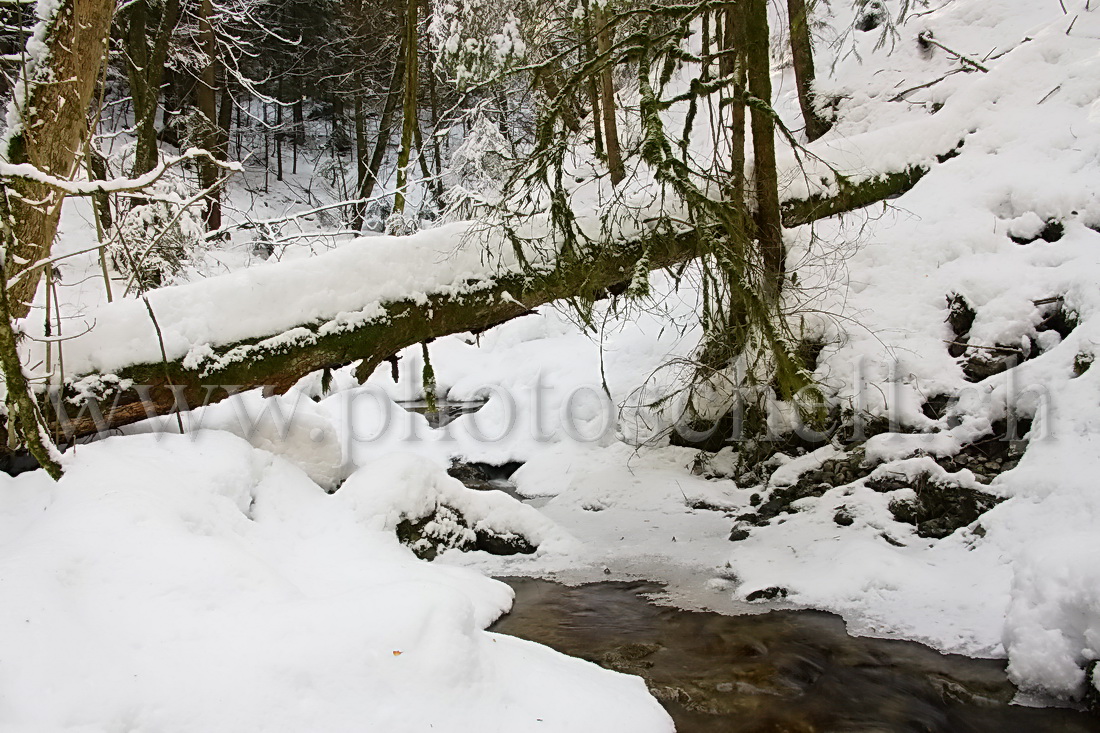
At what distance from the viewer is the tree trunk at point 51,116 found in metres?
4.38

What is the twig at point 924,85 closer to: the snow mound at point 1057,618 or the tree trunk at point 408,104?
the tree trunk at point 408,104

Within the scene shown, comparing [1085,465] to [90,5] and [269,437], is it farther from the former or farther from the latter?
[90,5]

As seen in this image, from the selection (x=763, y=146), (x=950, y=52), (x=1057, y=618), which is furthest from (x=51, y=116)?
(x=950, y=52)

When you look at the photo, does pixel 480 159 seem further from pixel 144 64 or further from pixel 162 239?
pixel 162 239

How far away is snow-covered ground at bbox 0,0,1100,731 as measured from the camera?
2.65m

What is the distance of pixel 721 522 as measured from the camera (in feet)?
19.6

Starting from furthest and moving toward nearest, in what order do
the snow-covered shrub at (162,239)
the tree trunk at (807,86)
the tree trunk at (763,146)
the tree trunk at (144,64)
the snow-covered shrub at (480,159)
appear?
the snow-covered shrub at (480,159), the tree trunk at (807,86), the tree trunk at (144,64), the snow-covered shrub at (162,239), the tree trunk at (763,146)

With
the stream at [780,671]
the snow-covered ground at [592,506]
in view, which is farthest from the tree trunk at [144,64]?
the stream at [780,671]

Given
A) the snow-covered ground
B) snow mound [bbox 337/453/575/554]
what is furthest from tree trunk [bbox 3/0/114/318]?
snow mound [bbox 337/453/575/554]

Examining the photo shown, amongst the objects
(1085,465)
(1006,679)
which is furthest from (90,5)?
(1085,465)

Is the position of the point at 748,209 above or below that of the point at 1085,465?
above

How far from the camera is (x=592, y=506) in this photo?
686 cm

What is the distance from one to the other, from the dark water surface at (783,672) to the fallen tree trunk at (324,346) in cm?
232

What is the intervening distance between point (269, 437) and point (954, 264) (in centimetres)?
653
